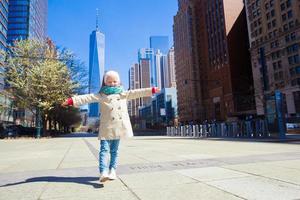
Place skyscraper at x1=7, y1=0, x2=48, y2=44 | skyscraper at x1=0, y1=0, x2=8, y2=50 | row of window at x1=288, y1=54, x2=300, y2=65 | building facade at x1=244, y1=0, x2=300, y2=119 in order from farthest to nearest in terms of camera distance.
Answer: skyscraper at x1=7, y1=0, x2=48, y2=44 < skyscraper at x1=0, y1=0, x2=8, y2=50 < row of window at x1=288, y1=54, x2=300, y2=65 < building facade at x1=244, y1=0, x2=300, y2=119

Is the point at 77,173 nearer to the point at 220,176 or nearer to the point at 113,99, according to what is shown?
the point at 113,99

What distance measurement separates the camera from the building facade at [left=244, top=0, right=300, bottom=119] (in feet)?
204

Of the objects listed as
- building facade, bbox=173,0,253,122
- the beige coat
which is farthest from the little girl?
building facade, bbox=173,0,253,122

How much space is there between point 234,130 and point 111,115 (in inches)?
901

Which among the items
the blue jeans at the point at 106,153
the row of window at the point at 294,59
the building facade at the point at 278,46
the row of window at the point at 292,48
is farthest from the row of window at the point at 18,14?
the blue jeans at the point at 106,153

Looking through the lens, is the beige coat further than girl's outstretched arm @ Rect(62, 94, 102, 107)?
No

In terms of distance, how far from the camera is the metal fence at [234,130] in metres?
22.8

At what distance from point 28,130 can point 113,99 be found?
41.2 meters

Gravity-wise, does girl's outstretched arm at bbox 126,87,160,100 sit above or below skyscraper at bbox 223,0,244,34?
below

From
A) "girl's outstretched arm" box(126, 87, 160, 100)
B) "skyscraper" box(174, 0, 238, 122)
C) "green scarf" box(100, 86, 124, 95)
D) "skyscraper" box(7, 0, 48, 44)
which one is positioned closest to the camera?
"green scarf" box(100, 86, 124, 95)

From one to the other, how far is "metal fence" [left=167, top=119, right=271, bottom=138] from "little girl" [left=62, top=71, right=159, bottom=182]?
1918cm

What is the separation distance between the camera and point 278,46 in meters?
68.2

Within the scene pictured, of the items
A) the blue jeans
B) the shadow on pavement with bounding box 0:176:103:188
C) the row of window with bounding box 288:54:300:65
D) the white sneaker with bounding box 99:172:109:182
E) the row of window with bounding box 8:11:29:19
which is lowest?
the shadow on pavement with bounding box 0:176:103:188

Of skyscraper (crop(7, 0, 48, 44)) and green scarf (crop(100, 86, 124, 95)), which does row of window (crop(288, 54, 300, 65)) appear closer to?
green scarf (crop(100, 86, 124, 95))
